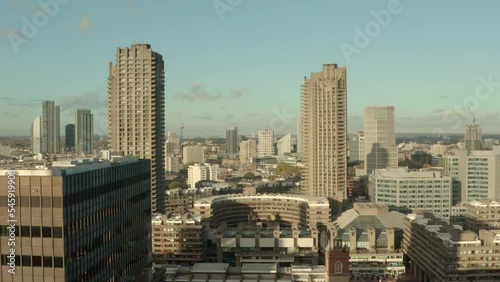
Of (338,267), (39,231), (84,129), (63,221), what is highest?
(84,129)

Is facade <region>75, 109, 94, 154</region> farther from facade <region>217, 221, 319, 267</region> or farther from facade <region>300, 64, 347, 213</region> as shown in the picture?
facade <region>300, 64, 347, 213</region>

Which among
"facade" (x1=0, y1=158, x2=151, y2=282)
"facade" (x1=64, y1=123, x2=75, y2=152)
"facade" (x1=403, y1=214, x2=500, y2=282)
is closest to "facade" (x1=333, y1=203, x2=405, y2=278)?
"facade" (x1=403, y1=214, x2=500, y2=282)

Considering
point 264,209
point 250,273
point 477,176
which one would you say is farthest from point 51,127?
point 477,176

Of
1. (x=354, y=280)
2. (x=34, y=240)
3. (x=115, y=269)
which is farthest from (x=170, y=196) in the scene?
(x=34, y=240)

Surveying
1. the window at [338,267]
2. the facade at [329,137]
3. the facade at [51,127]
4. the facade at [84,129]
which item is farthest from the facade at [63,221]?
the facade at [329,137]

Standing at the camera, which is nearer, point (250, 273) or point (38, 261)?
point (38, 261)

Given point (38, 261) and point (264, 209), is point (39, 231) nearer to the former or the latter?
point (38, 261)

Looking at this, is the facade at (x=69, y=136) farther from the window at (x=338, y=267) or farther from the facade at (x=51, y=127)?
the window at (x=338, y=267)
